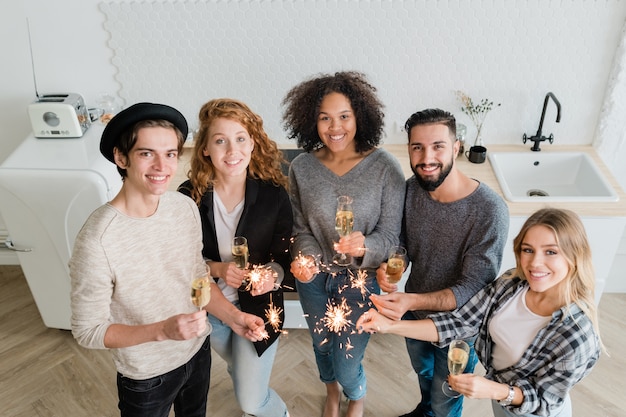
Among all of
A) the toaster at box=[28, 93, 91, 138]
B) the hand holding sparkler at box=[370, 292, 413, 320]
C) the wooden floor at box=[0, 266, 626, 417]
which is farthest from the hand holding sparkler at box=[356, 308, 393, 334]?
the toaster at box=[28, 93, 91, 138]

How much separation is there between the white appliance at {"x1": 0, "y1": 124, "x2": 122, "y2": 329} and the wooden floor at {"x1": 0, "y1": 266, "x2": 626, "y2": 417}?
0.39m

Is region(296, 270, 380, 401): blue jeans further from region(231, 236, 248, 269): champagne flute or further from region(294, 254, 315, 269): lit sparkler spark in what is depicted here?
region(231, 236, 248, 269): champagne flute

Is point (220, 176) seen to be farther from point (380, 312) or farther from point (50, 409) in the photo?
point (50, 409)

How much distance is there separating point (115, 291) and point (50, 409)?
1610 millimetres

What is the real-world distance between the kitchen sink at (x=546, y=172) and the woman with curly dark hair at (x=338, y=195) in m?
1.31

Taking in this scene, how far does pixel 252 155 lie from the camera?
2482 mm

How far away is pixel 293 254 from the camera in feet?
8.29

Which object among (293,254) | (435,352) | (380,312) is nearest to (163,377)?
(293,254)

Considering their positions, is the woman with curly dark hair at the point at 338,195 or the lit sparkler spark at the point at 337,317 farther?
the lit sparkler spark at the point at 337,317

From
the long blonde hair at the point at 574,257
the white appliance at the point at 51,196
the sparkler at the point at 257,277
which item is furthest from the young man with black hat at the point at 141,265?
the long blonde hair at the point at 574,257

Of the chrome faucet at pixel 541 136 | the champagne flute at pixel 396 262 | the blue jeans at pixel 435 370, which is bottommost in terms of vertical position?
the blue jeans at pixel 435 370

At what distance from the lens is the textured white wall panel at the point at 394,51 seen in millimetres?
3311

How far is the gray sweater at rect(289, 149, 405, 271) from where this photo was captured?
239 cm

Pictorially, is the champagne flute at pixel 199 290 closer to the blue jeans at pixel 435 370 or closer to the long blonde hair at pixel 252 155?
the long blonde hair at pixel 252 155
